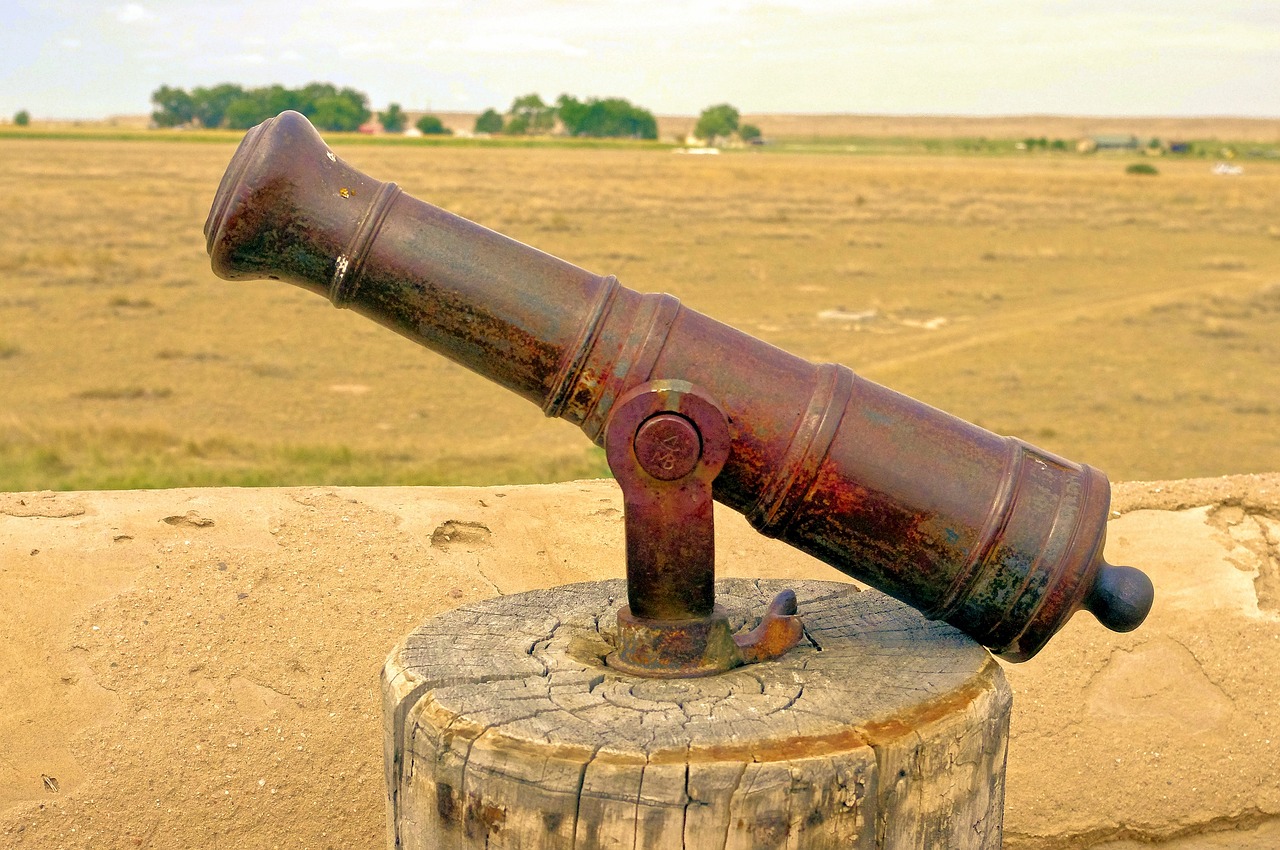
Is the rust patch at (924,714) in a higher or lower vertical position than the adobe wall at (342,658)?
higher

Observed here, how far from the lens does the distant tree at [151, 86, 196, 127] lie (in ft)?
397

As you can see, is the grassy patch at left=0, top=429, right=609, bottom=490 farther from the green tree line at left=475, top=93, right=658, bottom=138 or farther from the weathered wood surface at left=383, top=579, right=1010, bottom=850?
the green tree line at left=475, top=93, right=658, bottom=138

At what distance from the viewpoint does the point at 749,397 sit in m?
3.02

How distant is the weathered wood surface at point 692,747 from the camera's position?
255 cm

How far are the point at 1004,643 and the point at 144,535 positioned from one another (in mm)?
3358

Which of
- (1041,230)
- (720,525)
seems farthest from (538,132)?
(720,525)

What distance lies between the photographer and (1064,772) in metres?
5.06

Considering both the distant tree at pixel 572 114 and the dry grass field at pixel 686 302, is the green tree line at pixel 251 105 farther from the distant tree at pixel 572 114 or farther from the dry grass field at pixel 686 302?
the dry grass field at pixel 686 302

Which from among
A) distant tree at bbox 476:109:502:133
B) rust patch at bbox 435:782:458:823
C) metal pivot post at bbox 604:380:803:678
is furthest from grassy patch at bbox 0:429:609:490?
distant tree at bbox 476:109:502:133

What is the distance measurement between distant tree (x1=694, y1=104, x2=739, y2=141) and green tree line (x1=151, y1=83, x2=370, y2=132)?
96.1 ft

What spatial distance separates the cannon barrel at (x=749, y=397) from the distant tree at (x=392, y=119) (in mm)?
120030

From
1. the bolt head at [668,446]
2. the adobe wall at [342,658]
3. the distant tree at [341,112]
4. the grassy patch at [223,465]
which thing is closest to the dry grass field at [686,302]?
the grassy patch at [223,465]

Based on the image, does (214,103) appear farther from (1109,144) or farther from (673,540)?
(673,540)

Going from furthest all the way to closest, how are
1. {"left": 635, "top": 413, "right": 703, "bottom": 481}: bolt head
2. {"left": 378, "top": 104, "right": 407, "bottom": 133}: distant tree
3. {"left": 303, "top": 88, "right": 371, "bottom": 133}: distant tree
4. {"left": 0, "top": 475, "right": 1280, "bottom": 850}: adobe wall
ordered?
{"left": 378, "top": 104, "right": 407, "bottom": 133}: distant tree, {"left": 303, "top": 88, "right": 371, "bottom": 133}: distant tree, {"left": 0, "top": 475, "right": 1280, "bottom": 850}: adobe wall, {"left": 635, "top": 413, "right": 703, "bottom": 481}: bolt head
